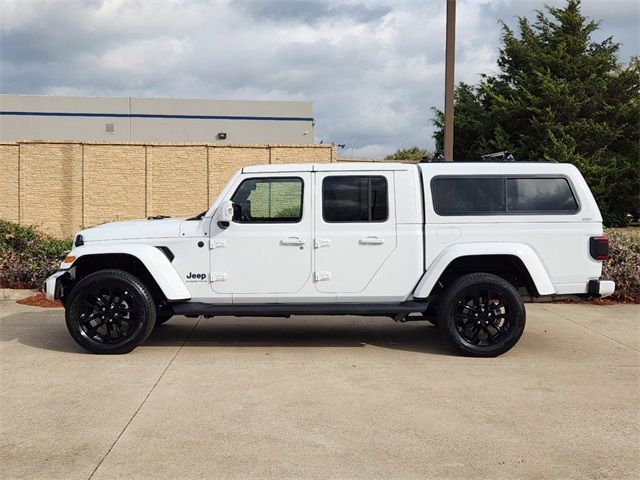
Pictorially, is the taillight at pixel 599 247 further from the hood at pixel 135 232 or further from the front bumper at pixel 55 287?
the front bumper at pixel 55 287

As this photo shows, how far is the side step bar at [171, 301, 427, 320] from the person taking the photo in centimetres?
661

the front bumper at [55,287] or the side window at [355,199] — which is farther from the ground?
the side window at [355,199]

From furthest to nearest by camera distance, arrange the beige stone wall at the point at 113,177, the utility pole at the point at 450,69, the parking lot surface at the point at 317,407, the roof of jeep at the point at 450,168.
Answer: the beige stone wall at the point at 113,177
the utility pole at the point at 450,69
the roof of jeep at the point at 450,168
the parking lot surface at the point at 317,407

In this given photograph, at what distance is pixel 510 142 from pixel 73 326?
66.0 feet

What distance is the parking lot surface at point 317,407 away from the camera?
4.04 metres

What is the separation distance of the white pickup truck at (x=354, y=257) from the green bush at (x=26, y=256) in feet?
13.6

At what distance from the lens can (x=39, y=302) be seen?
9.71 meters

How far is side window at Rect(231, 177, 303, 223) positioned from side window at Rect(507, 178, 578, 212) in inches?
89.2

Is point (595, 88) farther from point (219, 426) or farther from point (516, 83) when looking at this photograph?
point (219, 426)

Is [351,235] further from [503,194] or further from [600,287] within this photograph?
[600,287]

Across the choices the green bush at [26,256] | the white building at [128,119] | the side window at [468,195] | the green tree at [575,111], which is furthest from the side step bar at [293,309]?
the white building at [128,119]

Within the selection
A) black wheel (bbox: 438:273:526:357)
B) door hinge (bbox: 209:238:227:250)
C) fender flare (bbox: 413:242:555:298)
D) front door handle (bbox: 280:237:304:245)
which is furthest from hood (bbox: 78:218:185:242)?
black wheel (bbox: 438:273:526:357)

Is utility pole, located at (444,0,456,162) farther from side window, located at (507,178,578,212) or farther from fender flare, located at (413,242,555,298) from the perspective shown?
fender flare, located at (413,242,555,298)

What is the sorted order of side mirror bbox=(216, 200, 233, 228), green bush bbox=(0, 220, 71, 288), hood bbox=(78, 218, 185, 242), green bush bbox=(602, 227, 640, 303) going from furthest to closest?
green bush bbox=(0, 220, 71, 288) → green bush bbox=(602, 227, 640, 303) → hood bbox=(78, 218, 185, 242) → side mirror bbox=(216, 200, 233, 228)
